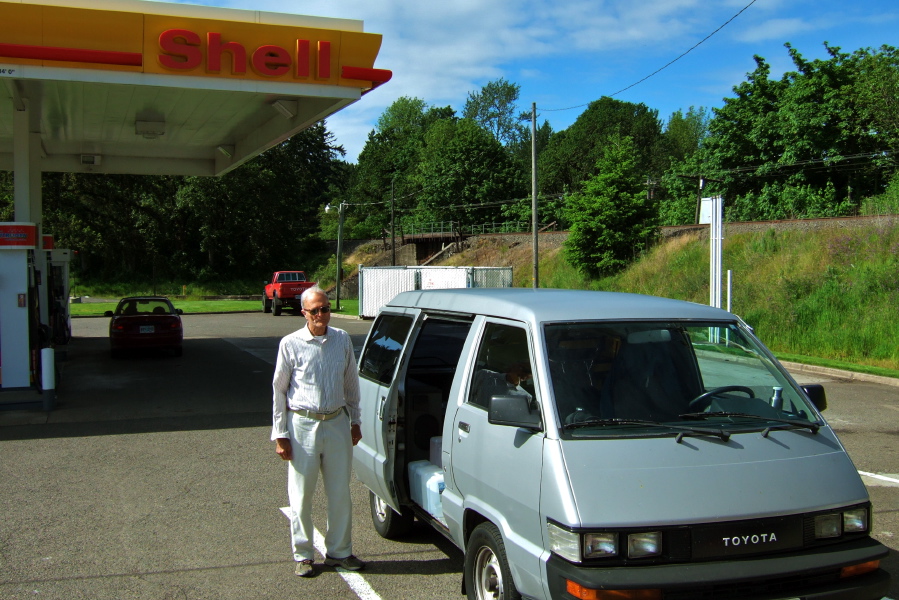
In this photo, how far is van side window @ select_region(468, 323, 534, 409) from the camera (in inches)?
171

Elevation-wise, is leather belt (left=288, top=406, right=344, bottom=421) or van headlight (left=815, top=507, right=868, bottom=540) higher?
leather belt (left=288, top=406, right=344, bottom=421)

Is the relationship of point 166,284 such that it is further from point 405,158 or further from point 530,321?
point 530,321

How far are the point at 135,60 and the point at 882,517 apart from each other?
11.6 meters

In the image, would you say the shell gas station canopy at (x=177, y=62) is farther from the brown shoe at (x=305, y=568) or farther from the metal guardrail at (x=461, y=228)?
the metal guardrail at (x=461, y=228)

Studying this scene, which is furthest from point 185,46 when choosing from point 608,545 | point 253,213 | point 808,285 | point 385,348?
point 253,213

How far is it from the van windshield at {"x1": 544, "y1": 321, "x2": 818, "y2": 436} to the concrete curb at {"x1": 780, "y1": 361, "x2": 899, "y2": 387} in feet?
40.4

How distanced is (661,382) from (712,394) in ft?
1.04

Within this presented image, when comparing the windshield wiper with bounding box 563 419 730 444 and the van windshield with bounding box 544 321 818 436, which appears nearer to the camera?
the windshield wiper with bounding box 563 419 730 444

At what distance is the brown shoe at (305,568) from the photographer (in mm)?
5195

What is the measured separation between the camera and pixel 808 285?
2436 cm

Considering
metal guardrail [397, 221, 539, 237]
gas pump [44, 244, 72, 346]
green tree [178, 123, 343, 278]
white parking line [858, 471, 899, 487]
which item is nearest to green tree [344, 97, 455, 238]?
metal guardrail [397, 221, 539, 237]

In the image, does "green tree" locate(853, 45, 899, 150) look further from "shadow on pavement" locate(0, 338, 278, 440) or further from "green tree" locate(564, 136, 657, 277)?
"shadow on pavement" locate(0, 338, 278, 440)

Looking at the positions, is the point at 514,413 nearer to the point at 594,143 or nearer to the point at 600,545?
the point at 600,545

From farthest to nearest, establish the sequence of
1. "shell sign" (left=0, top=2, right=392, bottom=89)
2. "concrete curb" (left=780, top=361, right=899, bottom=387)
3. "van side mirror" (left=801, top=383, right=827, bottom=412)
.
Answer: "concrete curb" (left=780, top=361, right=899, bottom=387) < "shell sign" (left=0, top=2, right=392, bottom=89) < "van side mirror" (left=801, top=383, right=827, bottom=412)
